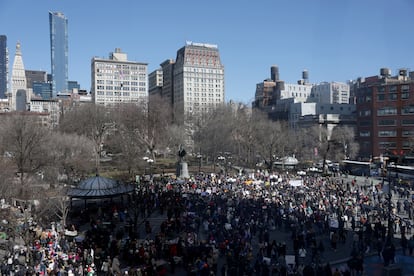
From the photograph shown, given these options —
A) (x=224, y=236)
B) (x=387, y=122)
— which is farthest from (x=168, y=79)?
(x=224, y=236)

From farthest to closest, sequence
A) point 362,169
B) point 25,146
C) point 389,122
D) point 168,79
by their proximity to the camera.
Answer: point 168,79
point 389,122
point 362,169
point 25,146

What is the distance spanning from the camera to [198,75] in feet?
477

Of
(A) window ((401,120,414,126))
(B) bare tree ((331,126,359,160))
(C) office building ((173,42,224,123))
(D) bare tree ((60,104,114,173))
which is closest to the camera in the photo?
(A) window ((401,120,414,126))

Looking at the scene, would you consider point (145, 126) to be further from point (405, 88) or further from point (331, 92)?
point (331, 92)

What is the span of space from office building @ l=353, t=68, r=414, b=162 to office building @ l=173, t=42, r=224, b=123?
70912 mm

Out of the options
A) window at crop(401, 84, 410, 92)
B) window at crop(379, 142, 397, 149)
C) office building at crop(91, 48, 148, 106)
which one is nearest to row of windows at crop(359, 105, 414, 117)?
window at crop(401, 84, 410, 92)

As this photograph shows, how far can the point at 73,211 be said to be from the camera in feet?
102

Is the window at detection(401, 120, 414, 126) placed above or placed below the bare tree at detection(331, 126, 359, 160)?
above

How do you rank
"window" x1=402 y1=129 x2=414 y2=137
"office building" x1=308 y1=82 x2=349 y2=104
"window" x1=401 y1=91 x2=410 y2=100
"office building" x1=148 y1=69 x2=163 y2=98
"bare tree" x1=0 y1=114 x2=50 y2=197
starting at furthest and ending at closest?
1. "office building" x1=148 y1=69 x2=163 y2=98
2. "office building" x1=308 y1=82 x2=349 y2=104
3. "window" x1=401 y1=91 x2=410 y2=100
4. "window" x1=402 y1=129 x2=414 y2=137
5. "bare tree" x1=0 y1=114 x2=50 y2=197

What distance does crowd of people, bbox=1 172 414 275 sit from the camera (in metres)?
18.3

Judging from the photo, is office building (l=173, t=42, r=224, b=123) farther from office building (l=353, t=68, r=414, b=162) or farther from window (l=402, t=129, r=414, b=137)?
window (l=402, t=129, r=414, b=137)

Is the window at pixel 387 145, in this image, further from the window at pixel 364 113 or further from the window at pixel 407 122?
the window at pixel 364 113

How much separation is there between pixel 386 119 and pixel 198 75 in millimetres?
85352

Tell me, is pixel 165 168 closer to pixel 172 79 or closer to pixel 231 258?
pixel 231 258
